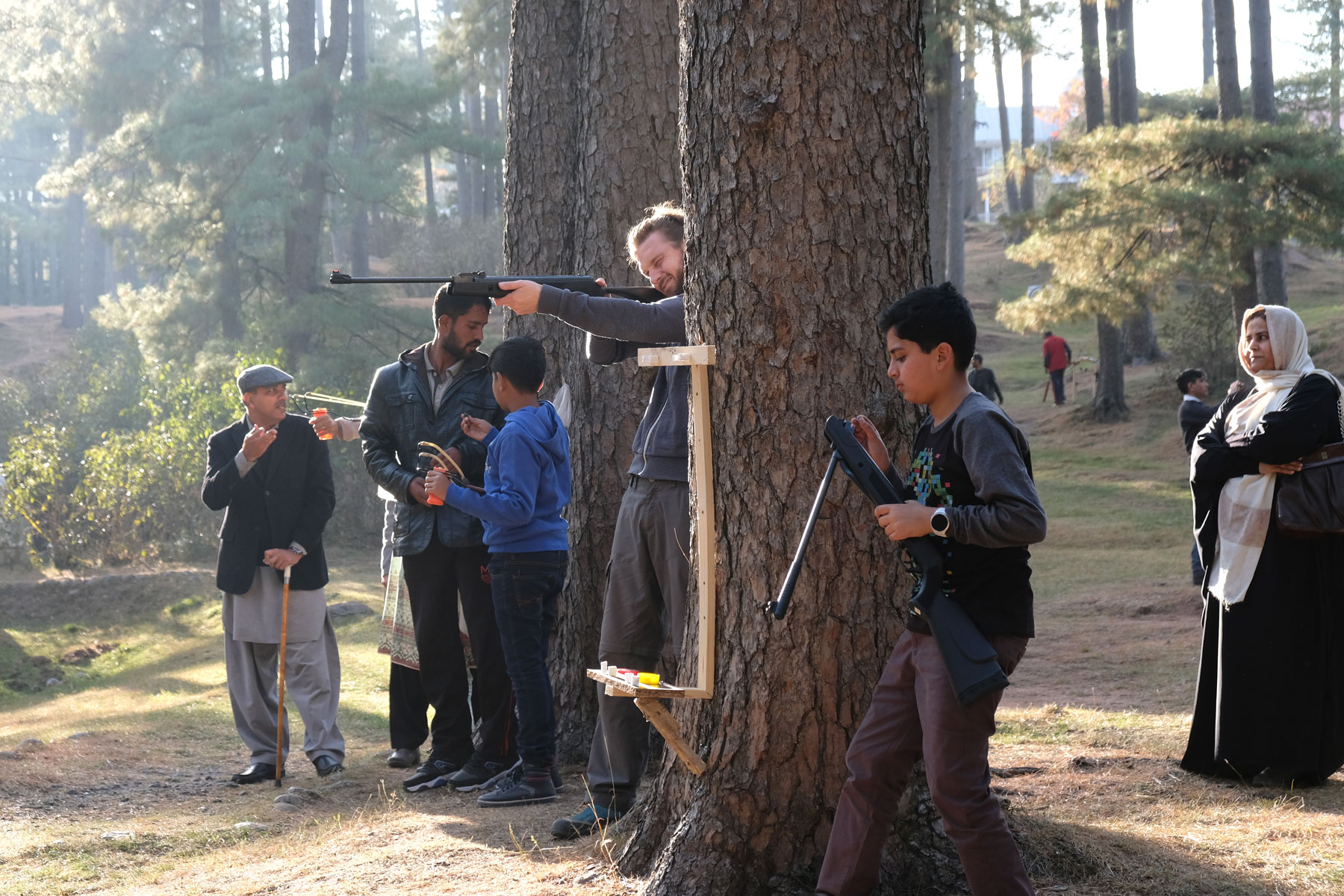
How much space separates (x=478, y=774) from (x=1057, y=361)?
2053 cm

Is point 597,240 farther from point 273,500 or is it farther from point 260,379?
point 273,500

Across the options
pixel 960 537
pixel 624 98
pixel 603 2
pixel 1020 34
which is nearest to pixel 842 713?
pixel 960 537

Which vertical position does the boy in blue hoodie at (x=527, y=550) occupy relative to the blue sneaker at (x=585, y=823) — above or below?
above

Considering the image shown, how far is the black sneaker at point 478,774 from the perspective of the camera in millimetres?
5266

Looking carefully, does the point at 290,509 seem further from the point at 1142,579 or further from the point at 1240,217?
the point at 1240,217

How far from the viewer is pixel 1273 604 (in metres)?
4.88

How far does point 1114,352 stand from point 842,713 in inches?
766

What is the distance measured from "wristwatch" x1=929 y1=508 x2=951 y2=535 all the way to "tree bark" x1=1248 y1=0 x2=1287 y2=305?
1462 centimetres

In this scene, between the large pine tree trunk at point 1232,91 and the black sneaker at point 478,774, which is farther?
the large pine tree trunk at point 1232,91

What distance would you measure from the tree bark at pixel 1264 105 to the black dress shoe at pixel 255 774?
13.8 m

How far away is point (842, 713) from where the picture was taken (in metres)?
3.41

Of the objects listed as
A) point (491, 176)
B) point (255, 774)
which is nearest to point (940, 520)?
point (255, 774)

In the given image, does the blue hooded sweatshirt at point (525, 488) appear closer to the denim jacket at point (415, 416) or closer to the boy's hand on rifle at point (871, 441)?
the denim jacket at point (415, 416)

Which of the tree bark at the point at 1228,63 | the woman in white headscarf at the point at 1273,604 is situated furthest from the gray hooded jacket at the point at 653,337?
the tree bark at the point at 1228,63
